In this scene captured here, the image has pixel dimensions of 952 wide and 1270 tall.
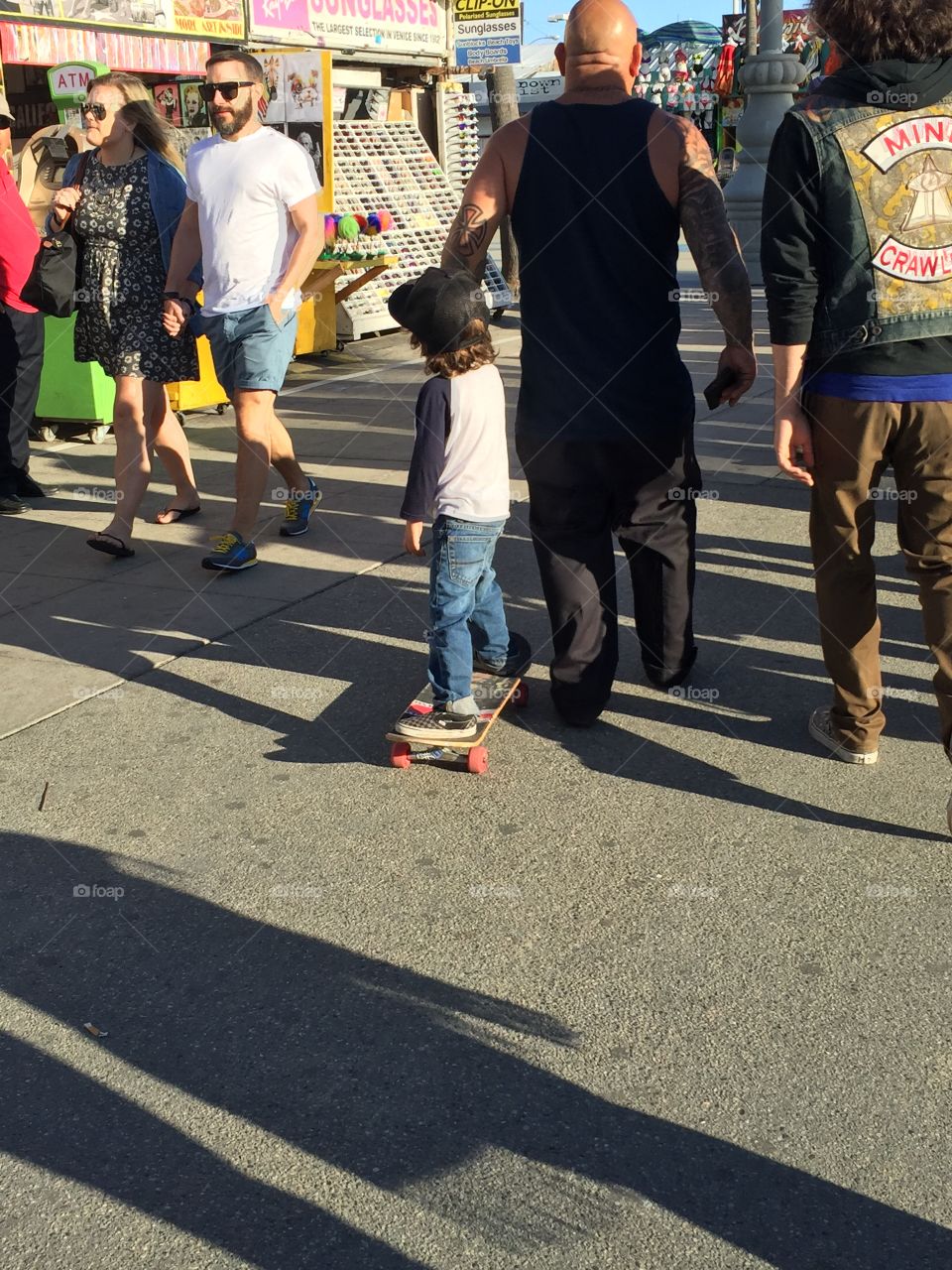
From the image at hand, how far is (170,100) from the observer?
11.3 metres

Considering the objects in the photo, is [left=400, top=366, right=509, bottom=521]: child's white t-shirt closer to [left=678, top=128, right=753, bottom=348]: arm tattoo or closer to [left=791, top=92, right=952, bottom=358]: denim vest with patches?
[left=678, top=128, right=753, bottom=348]: arm tattoo

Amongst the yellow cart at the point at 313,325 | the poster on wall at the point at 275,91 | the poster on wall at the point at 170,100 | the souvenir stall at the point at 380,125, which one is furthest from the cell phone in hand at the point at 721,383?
the poster on wall at the point at 170,100

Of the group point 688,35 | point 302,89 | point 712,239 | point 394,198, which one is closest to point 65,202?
point 712,239

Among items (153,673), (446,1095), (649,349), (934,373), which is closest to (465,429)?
(649,349)

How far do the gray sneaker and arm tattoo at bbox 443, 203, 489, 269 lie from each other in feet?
5.59

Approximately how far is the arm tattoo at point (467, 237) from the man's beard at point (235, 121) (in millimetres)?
1927

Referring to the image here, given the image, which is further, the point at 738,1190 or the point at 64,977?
the point at 64,977

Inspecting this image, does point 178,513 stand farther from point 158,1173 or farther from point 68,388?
point 158,1173

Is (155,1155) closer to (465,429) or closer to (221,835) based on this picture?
Result: (221,835)

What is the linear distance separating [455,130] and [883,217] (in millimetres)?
13213

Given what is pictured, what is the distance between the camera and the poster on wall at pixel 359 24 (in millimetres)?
12703

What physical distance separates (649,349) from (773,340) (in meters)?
0.63

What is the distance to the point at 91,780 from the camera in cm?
411

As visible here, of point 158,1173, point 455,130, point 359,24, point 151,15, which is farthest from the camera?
point 455,130
